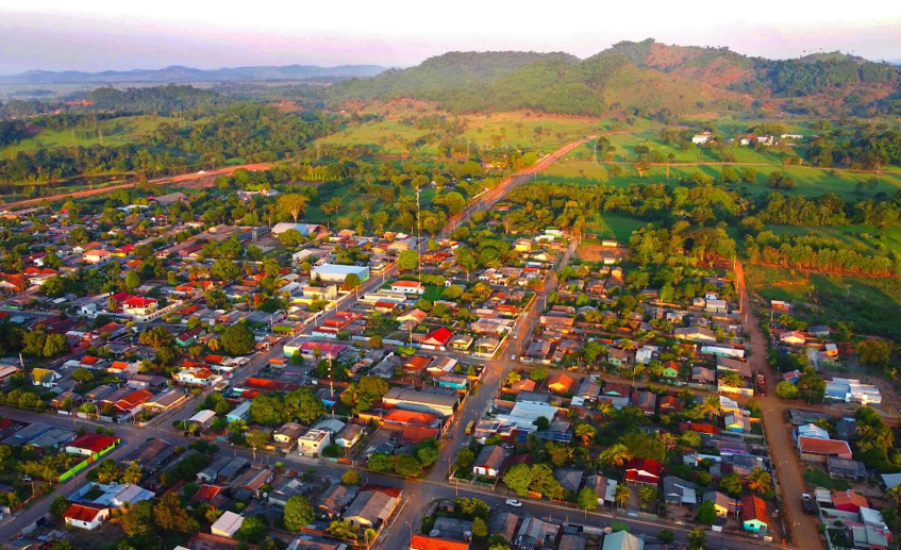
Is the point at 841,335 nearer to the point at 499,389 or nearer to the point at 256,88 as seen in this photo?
the point at 499,389

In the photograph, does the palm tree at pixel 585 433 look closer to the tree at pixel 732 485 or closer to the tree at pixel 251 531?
the tree at pixel 732 485

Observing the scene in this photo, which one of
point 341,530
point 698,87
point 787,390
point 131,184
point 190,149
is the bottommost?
point 341,530

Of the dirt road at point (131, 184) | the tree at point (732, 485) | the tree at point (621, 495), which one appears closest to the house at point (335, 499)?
the tree at point (621, 495)

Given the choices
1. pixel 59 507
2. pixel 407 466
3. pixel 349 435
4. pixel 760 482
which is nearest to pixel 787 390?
pixel 760 482

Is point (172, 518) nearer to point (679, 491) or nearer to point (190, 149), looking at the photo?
point (679, 491)

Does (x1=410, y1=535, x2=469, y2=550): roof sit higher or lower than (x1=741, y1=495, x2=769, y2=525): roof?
lower

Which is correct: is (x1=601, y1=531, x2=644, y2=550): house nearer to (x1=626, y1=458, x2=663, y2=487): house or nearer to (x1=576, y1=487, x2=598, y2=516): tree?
(x1=576, y1=487, x2=598, y2=516): tree

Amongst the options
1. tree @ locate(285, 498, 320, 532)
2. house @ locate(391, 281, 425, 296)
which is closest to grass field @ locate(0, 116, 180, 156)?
house @ locate(391, 281, 425, 296)
